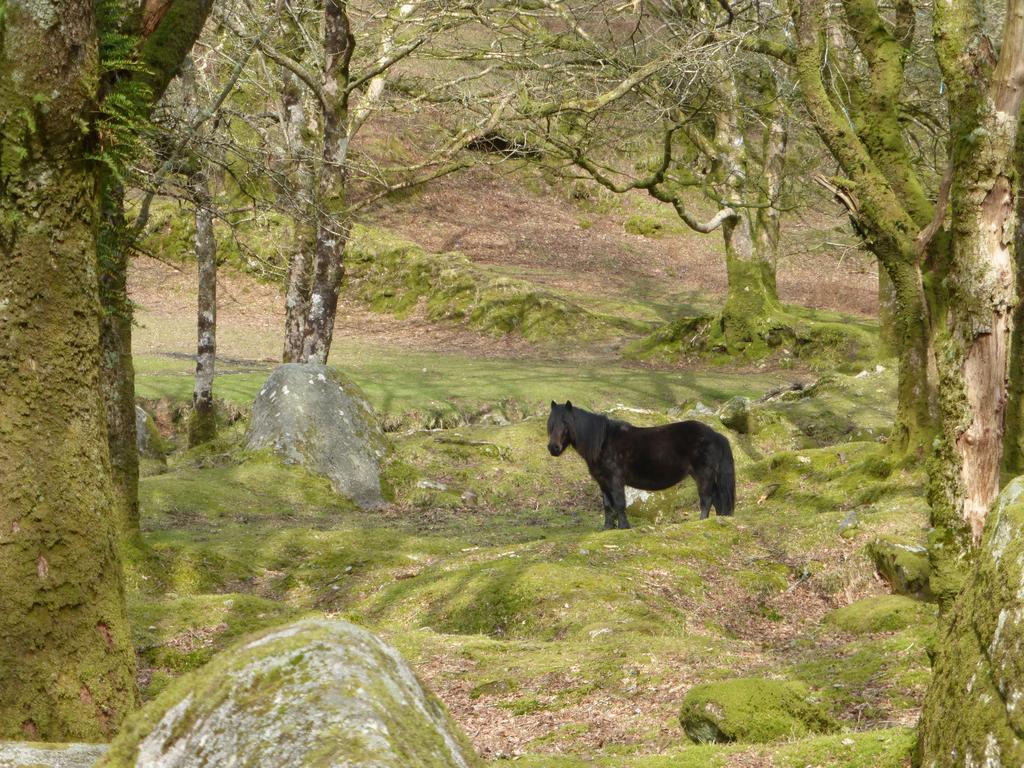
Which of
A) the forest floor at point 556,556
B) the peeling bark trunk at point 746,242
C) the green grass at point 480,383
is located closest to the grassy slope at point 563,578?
the forest floor at point 556,556

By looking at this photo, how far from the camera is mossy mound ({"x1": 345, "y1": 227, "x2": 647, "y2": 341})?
38.3 m

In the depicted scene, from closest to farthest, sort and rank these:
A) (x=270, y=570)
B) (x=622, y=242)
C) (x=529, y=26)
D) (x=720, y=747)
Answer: (x=720, y=747)
(x=270, y=570)
(x=529, y=26)
(x=622, y=242)

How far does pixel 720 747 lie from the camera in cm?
612

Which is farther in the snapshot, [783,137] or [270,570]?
[783,137]

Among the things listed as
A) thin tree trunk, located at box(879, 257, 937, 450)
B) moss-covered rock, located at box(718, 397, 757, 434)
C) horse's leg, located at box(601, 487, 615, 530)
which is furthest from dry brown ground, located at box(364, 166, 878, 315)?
thin tree trunk, located at box(879, 257, 937, 450)

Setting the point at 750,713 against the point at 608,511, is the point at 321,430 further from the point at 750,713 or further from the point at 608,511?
the point at 750,713

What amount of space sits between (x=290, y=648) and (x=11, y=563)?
370 cm

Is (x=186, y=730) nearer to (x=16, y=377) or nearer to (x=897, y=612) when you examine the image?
(x=16, y=377)

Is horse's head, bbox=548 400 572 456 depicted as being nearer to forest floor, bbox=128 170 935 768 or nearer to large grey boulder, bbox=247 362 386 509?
forest floor, bbox=128 170 935 768

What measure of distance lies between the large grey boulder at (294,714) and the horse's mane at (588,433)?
14.3 m

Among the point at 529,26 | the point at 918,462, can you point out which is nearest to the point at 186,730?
the point at 918,462

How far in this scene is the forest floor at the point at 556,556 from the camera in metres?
8.21

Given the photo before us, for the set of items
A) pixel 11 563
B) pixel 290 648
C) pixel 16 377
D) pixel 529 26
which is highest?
pixel 529 26

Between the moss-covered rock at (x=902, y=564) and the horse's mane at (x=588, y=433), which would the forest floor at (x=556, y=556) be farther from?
the horse's mane at (x=588, y=433)
